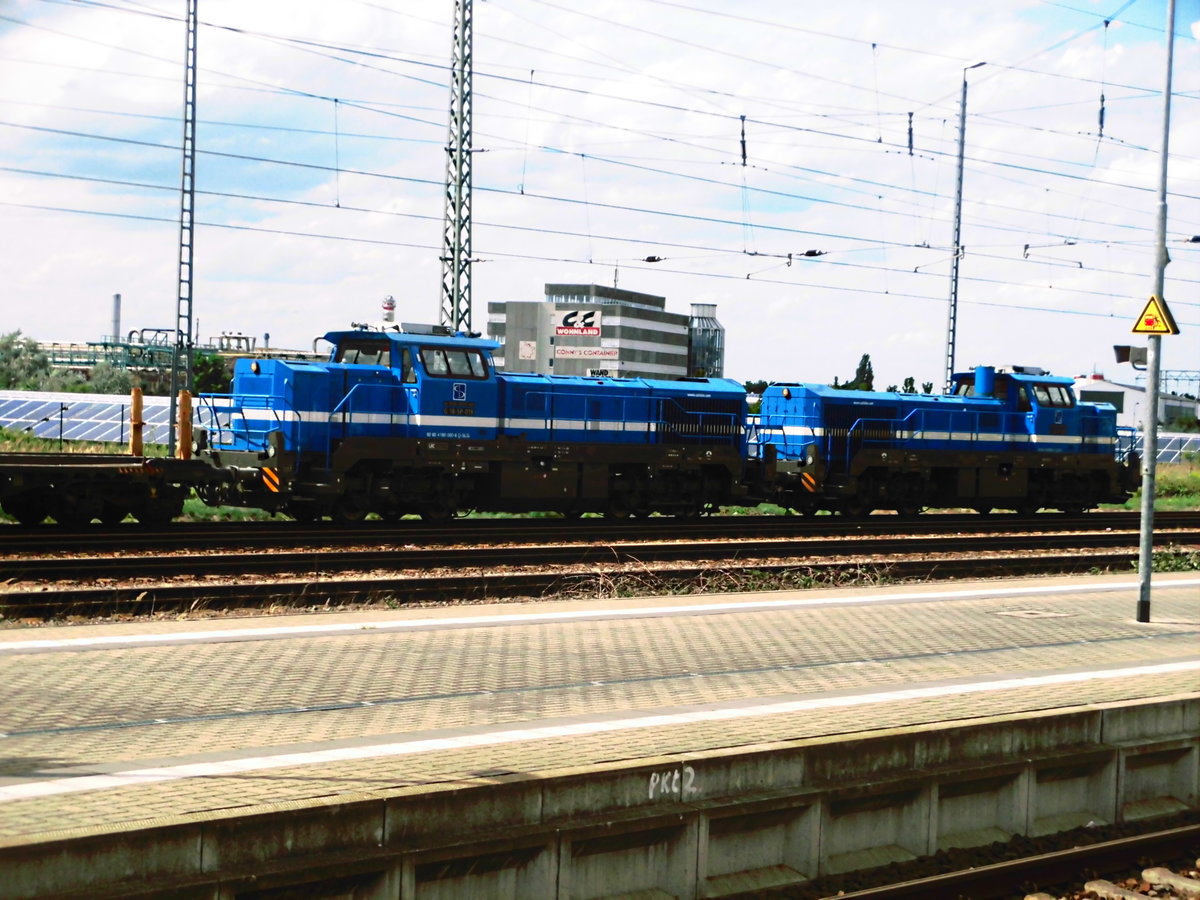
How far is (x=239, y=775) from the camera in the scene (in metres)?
6.67

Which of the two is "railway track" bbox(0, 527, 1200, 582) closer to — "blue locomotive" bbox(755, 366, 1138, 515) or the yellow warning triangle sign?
"blue locomotive" bbox(755, 366, 1138, 515)

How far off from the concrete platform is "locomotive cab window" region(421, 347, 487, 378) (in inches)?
426

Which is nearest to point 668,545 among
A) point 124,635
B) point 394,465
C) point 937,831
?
point 394,465

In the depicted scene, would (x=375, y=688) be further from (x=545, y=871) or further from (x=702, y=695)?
(x=545, y=871)

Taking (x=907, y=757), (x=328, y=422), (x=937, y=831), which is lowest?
(x=937, y=831)

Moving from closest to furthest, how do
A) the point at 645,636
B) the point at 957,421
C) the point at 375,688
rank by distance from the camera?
the point at 375,688 → the point at 645,636 → the point at 957,421

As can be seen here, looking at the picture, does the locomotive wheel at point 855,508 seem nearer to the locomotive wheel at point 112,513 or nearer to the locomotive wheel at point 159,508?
the locomotive wheel at point 159,508

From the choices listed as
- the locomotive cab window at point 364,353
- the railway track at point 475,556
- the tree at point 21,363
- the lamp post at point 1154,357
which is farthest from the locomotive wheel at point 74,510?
the tree at point 21,363

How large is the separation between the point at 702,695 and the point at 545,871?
10.3 ft

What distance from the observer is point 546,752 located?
7.34 metres

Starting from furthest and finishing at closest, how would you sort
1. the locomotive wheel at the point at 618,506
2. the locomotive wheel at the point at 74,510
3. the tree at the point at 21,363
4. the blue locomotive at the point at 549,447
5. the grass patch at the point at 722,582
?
the tree at the point at 21,363 → the locomotive wheel at the point at 618,506 → the blue locomotive at the point at 549,447 → the locomotive wheel at the point at 74,510 → the grass patch at the point at 722,582

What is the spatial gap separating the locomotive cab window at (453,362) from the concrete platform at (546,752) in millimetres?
10817

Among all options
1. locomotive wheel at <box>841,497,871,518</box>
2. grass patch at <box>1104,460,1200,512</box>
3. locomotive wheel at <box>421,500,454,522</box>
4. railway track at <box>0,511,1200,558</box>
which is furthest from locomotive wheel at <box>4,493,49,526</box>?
grass patch at <box>1104,460,1200,512</box>

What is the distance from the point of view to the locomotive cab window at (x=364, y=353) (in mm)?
22750
